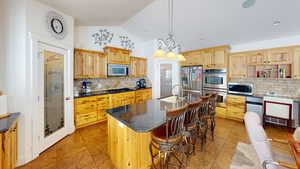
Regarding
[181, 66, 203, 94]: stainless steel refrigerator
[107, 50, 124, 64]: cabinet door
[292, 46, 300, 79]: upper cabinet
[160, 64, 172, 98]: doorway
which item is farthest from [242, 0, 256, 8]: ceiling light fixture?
[107, 50, 124, 64]: cabinet door

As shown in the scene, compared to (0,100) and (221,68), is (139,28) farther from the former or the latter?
(0,100)

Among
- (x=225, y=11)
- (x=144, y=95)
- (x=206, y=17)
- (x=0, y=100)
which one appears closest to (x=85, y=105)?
(x=0, y=100)

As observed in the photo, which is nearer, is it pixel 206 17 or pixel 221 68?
pixel 206 17

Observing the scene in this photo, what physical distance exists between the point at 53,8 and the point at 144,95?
Result: 3.69 m

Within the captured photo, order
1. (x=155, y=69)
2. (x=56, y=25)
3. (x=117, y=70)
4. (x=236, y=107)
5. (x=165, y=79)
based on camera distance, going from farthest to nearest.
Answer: (x=165, y=79)
(x=155, y=69)
(x=117, y=70)
(x=236, y=107)
(x=56, y=25)

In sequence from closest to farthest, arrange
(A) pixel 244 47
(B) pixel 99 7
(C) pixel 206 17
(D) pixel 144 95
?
(B) pixel 99 7 < (C) pixel 206 17 < (A) pixel 244 47 < (D) pixel 144 95

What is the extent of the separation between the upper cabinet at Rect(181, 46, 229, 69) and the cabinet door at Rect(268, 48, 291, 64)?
3.67 feet

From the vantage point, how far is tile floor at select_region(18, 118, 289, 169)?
1.90 metres

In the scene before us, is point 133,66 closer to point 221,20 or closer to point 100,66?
point 100,66

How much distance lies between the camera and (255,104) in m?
3.39

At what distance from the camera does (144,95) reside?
191 inches

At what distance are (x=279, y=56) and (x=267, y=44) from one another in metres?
0.55

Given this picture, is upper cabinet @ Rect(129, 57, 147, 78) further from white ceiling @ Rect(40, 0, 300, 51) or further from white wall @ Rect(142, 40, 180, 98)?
white ceiling @ Rect(40, 0, 300, 51)

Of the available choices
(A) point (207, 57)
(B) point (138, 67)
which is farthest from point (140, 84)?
(A) point (207, 57)
